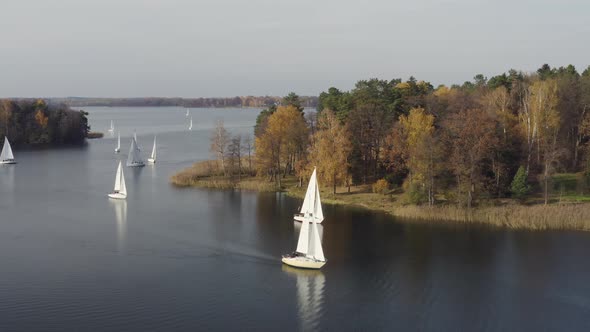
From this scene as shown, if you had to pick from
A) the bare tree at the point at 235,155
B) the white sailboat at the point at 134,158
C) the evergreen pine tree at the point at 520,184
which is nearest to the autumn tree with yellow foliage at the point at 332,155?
the bare tree at the point at 235,155

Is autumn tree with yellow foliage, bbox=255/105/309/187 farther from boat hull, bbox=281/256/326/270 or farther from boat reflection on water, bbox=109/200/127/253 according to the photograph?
boat hull, bbox=281/256/326/270

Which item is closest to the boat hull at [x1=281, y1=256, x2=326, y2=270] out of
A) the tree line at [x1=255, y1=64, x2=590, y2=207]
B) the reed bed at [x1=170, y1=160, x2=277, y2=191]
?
the tree line at [x1=255, y1=64, x2=590, y2=207]

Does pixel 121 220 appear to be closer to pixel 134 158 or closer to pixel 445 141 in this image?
pixel 445 141

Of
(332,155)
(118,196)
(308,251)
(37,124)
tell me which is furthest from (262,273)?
(37,124)

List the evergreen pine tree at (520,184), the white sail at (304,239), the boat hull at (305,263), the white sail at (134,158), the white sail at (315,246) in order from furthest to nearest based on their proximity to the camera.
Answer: the white sail at (134,158), the evergreen pine tree at (520,184), the white sail at (304,239), the white sail at (315,246), the boat hull at (305,263)

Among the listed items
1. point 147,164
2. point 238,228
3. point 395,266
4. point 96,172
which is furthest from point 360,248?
point 147,164

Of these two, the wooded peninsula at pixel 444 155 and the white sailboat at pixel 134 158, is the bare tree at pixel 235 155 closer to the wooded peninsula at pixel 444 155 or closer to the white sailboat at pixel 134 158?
the wooded peninsula at pixel 444 155
